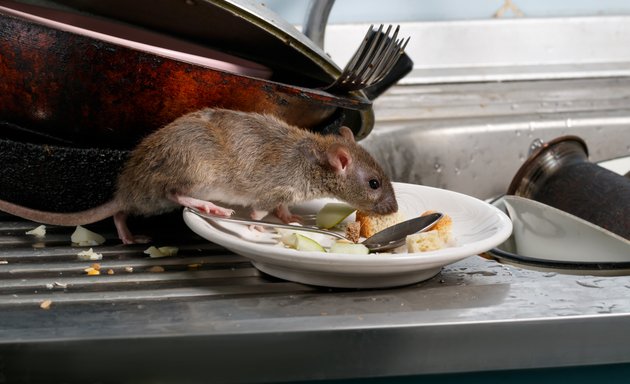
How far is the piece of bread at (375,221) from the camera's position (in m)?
1.31

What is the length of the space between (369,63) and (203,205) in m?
0.36

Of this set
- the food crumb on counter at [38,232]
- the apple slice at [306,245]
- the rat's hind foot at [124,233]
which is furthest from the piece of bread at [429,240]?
the food crumb on counter at [38,232]

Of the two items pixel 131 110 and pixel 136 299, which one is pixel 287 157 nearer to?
pixel 131 110

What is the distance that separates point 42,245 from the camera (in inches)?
51.2

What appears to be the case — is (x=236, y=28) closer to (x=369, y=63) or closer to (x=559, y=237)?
(x=369, y=63)

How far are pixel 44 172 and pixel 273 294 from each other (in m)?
0.49

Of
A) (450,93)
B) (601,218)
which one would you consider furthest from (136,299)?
(450,93)

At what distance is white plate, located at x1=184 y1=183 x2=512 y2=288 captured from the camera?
1025 millimetres

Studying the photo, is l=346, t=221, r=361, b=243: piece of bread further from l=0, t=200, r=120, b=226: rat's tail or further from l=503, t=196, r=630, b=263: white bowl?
l=0, t=200, r=120, b=226: rat's tail

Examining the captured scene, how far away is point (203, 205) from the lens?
4.23 feet

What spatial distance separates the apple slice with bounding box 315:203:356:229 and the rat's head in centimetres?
2

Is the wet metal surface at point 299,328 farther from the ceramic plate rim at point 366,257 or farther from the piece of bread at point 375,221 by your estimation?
the piece of bread at point 375,221

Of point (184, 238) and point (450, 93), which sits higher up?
point (450, 93)

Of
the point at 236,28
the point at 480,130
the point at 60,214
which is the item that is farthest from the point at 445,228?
the point at 480,130
